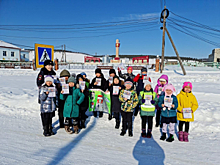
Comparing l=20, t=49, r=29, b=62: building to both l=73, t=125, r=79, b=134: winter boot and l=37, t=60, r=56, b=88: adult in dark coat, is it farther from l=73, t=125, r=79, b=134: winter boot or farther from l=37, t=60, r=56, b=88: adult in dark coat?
l=73, t=125, r=79, b=134: winter boot

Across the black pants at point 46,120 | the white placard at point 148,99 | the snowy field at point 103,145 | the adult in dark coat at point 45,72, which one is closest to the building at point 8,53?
the snowy field at point 103,145

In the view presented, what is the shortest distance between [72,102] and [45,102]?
695 millimetres

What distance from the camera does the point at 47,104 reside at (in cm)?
409

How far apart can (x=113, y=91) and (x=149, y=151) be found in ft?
6.33

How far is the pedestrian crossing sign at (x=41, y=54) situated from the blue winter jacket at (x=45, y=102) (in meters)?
1.01

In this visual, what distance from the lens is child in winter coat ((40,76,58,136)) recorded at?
13.1ft

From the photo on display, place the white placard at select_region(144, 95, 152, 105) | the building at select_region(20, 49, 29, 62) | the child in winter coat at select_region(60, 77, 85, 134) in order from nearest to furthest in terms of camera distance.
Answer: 1. the white placard at select_region(144, 95, 152, 105)
2. the child in winter coat at select_region(60, 77, 85, 134)
3. the building at select_region(20, 49, 29, 62)

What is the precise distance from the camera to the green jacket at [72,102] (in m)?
4.29

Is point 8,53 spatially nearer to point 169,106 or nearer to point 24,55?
point 24,55

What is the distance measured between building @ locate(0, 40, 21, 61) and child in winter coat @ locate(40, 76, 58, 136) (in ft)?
171

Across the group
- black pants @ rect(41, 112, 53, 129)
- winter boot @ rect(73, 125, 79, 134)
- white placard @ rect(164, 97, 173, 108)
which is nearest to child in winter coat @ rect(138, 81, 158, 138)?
white placard @ rect(164, 97, 173, 108)

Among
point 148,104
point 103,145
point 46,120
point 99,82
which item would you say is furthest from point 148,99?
point 46,120

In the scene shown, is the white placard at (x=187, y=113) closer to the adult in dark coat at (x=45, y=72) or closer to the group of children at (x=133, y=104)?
the group of children at (x=133, y=104)

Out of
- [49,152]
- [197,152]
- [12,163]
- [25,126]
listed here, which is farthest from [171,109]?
[25,126]
